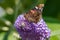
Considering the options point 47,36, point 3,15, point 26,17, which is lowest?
point 47,36

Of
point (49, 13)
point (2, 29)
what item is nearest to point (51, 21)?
point (2, 29)

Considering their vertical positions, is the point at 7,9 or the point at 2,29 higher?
the point at 7,9

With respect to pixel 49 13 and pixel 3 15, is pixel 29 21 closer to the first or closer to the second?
pixel 3 15

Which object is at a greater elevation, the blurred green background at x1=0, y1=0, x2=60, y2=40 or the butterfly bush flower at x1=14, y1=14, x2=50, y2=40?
the blurred green background at x1=0, y1=0, x2=60, y2=40

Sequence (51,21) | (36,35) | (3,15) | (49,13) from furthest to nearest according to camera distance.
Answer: (49,13) → (3,15) → (51,21) → (36,35)

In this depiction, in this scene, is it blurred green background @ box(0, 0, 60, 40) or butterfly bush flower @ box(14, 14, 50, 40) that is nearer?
butterfly bush flower @ box(14, 14, 50, 40)

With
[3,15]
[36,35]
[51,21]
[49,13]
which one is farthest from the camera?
[49,13]
